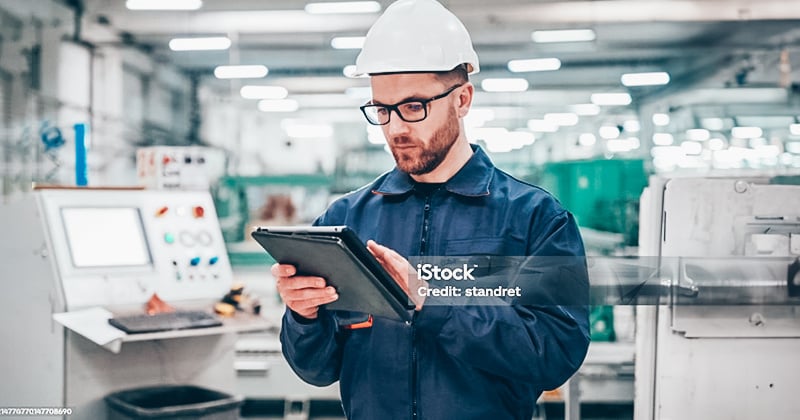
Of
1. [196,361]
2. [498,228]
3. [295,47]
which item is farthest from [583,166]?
[498,228]

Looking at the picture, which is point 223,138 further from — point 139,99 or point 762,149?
point 762,149

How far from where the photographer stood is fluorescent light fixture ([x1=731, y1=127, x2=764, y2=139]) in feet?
10.5

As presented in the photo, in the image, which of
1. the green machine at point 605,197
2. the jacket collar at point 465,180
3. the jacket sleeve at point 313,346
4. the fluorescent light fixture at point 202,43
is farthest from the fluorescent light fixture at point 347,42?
the jacket sleeve at point 313,346

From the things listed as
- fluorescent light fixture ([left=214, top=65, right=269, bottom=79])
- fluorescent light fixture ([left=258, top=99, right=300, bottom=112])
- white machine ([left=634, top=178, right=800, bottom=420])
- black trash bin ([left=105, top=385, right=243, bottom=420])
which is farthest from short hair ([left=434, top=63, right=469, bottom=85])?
fluorescent light fixture ([left=214, top=65, right=269, bottom=79])

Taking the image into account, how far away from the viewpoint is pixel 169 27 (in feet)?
14.5

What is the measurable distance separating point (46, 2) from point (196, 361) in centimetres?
284

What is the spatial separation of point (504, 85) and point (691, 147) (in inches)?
43.1

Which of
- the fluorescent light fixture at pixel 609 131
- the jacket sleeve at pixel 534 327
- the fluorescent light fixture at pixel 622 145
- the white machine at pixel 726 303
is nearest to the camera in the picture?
the jacket sleeve at pixel 534 327

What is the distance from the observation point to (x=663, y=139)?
142 inches

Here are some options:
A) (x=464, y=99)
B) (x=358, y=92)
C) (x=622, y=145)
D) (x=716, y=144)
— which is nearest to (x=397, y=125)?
(x=464, y=99)

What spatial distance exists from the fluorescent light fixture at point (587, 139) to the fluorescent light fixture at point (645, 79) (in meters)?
0.34

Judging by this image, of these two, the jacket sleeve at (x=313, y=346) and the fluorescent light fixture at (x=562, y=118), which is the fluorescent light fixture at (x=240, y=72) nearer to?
the fluorescent light fixture at (x=562, y=118)

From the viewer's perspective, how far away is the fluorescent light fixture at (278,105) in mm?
4410

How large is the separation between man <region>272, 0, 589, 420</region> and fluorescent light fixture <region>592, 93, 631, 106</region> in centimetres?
260
